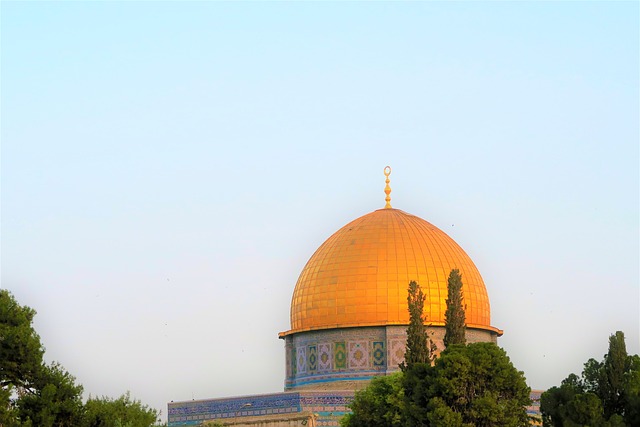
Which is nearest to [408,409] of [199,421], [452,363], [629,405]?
[452,363]

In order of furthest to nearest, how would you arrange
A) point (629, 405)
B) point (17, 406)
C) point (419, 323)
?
point (419, 323) → point (629, 405) → point (17, 406)

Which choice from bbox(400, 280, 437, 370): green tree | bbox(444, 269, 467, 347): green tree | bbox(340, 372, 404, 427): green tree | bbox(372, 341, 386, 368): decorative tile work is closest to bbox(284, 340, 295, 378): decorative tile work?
bbox(372, 341, 386, 368): decorative tile work

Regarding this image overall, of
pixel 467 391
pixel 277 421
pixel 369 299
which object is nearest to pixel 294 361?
pixel 369 299

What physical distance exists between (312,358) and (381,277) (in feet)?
9.83

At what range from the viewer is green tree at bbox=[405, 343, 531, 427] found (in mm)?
38188

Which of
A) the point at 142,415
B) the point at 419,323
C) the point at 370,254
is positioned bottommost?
the point at 142,415

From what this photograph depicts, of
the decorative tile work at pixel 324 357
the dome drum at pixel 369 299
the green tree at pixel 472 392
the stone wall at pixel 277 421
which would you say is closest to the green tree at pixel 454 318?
the green tree at pixel 472 392

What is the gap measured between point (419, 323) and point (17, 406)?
35.2 feet

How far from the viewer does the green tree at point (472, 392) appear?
125 feet

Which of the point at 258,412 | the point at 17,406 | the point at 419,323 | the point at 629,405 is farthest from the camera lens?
the point at 258,412

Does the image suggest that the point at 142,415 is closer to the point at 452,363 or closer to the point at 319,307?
the point at 452,363

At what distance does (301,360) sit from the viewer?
51.0m

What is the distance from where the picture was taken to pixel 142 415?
3656 centimetres

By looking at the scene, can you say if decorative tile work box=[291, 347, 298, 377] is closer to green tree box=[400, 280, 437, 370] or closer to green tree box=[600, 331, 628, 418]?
green tree box=[400, 280, 437, 370]
